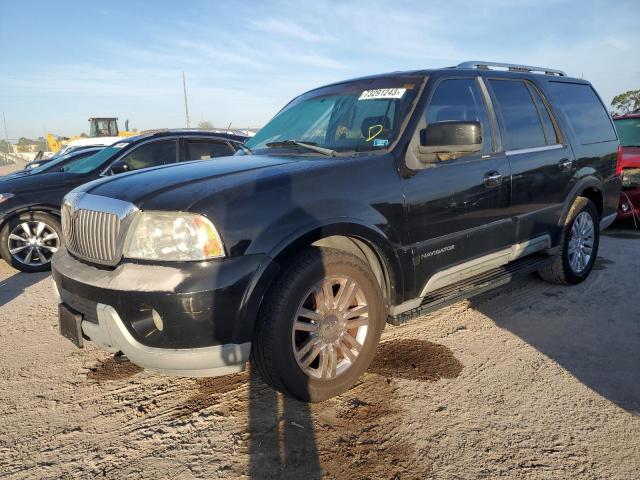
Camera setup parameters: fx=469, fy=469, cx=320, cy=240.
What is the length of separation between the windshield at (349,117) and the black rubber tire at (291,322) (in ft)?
2.93

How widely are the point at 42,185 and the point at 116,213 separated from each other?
4.50 m

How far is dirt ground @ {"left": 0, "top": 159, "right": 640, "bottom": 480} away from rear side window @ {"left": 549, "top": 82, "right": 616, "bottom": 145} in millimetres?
1850

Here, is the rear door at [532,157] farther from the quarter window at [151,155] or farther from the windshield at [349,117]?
the quarter window at [151,155]

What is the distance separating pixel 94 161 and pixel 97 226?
4.65 meters

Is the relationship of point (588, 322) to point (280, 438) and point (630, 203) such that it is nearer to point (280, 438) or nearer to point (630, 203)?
point (280, 438)

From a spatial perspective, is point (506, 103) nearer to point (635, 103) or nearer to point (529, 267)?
point (529, 267)

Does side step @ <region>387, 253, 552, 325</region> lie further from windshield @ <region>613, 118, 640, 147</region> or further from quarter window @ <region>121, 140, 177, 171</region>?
quarter window @ <region>121, 140, 177, 171</region>

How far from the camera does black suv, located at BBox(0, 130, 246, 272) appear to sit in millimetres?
5903

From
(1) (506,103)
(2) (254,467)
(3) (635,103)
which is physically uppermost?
(3) (635,103)

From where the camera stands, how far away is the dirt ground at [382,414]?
2225 millimetres

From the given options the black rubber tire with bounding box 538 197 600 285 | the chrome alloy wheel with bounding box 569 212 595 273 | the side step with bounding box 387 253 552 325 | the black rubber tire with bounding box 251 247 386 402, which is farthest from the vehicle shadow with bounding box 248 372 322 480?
the chrome alloy wheel with bounding box 569 212 595 273

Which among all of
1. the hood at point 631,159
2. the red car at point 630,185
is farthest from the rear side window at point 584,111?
the hood at point 631,159

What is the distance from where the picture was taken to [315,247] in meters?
2.63

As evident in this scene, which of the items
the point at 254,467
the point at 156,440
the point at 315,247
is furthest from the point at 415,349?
the point at 156,440
